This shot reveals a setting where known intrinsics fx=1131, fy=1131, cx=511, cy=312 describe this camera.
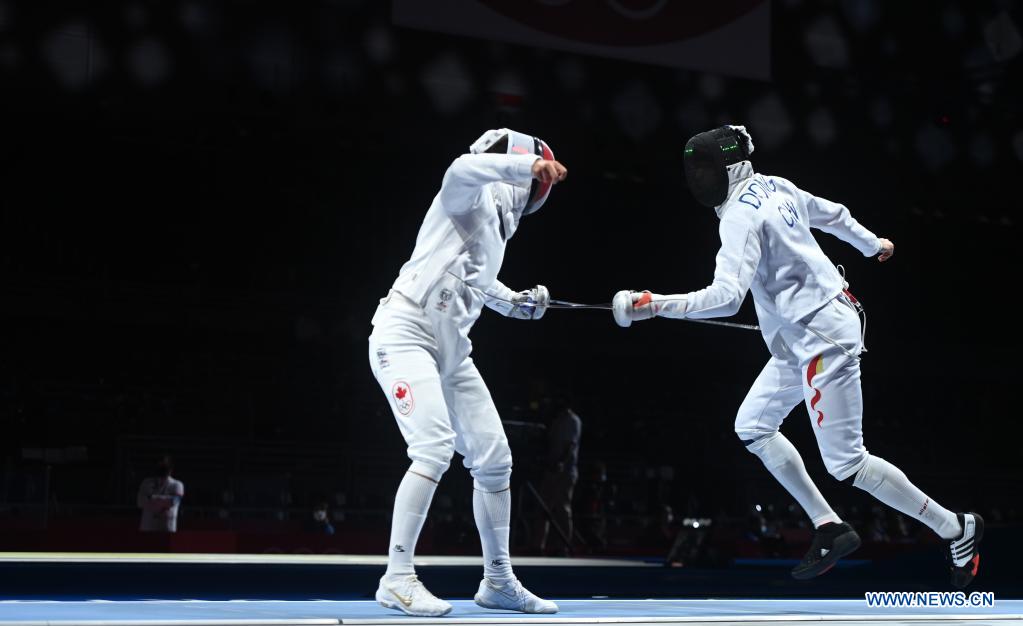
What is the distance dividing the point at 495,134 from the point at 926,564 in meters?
3.13

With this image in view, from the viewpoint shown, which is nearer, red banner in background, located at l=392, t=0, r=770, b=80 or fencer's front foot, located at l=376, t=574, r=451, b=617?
fencer's front foot, located at l=376, t=574, r=451, b=617

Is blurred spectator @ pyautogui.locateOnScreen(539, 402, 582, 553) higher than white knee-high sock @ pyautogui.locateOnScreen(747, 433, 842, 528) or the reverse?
the reverse

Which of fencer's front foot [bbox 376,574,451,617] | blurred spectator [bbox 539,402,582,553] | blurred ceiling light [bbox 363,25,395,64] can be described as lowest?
blurred spectator [bbox 539,402,582,553]

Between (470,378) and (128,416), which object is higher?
(470,378)

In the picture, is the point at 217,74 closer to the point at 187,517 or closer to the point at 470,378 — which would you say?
the point at 187,517

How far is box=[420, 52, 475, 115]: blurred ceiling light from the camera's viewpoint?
10727mm

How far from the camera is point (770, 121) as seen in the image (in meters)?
11.9

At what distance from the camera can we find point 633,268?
14.0 metres

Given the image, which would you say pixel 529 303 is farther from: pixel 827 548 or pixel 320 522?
pixel 320 522

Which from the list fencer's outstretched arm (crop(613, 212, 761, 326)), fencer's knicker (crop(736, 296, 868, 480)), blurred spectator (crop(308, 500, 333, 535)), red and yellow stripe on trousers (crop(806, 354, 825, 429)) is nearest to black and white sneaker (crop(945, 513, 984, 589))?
fencer's knicker (crop(736, 296, 868, 480))

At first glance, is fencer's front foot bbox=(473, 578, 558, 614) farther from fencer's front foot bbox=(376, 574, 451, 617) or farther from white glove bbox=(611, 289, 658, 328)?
white glove bbox=(611, 289, 658, 328)

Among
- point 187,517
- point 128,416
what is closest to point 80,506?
point 187,517

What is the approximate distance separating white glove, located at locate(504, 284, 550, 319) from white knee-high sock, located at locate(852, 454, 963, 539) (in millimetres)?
1159

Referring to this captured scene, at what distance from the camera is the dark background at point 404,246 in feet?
33.5
